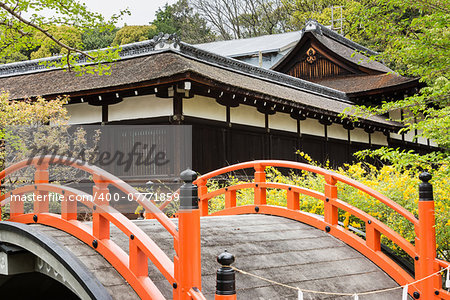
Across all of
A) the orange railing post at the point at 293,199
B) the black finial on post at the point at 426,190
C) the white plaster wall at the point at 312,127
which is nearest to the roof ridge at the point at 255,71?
the white plaster wall at the point at 312,127

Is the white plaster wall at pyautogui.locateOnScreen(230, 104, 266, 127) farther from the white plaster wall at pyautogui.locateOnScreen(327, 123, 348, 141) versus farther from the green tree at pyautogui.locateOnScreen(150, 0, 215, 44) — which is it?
the green tree at pyautogui.locateOnScreen(150, 0, 215, 44)

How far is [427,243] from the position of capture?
17.9 feet

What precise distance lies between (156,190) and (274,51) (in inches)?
829

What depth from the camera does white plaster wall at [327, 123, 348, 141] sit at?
726 inches

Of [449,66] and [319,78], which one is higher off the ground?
[319,78]

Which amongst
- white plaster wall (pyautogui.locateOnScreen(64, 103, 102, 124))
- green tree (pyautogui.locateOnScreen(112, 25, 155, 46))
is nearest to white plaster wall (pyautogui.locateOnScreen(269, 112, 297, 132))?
white plaster wall (pyautogui.locateOnScreen(64, 103, 102, 124))

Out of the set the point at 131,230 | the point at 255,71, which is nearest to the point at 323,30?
the point at 255,71

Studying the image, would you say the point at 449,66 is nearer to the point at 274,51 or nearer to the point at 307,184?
the point at 307,184

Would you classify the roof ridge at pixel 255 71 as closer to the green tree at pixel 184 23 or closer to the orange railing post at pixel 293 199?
the orange railing post at pixel 293 199

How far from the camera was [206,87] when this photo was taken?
12.3 metres

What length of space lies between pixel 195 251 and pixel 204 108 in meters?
9.72

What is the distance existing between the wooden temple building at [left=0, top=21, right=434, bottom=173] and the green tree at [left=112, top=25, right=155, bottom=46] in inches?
1049

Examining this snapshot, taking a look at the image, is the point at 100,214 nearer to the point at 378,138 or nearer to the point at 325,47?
the point at 378,138

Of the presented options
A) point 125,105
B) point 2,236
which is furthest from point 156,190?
point 2,236
